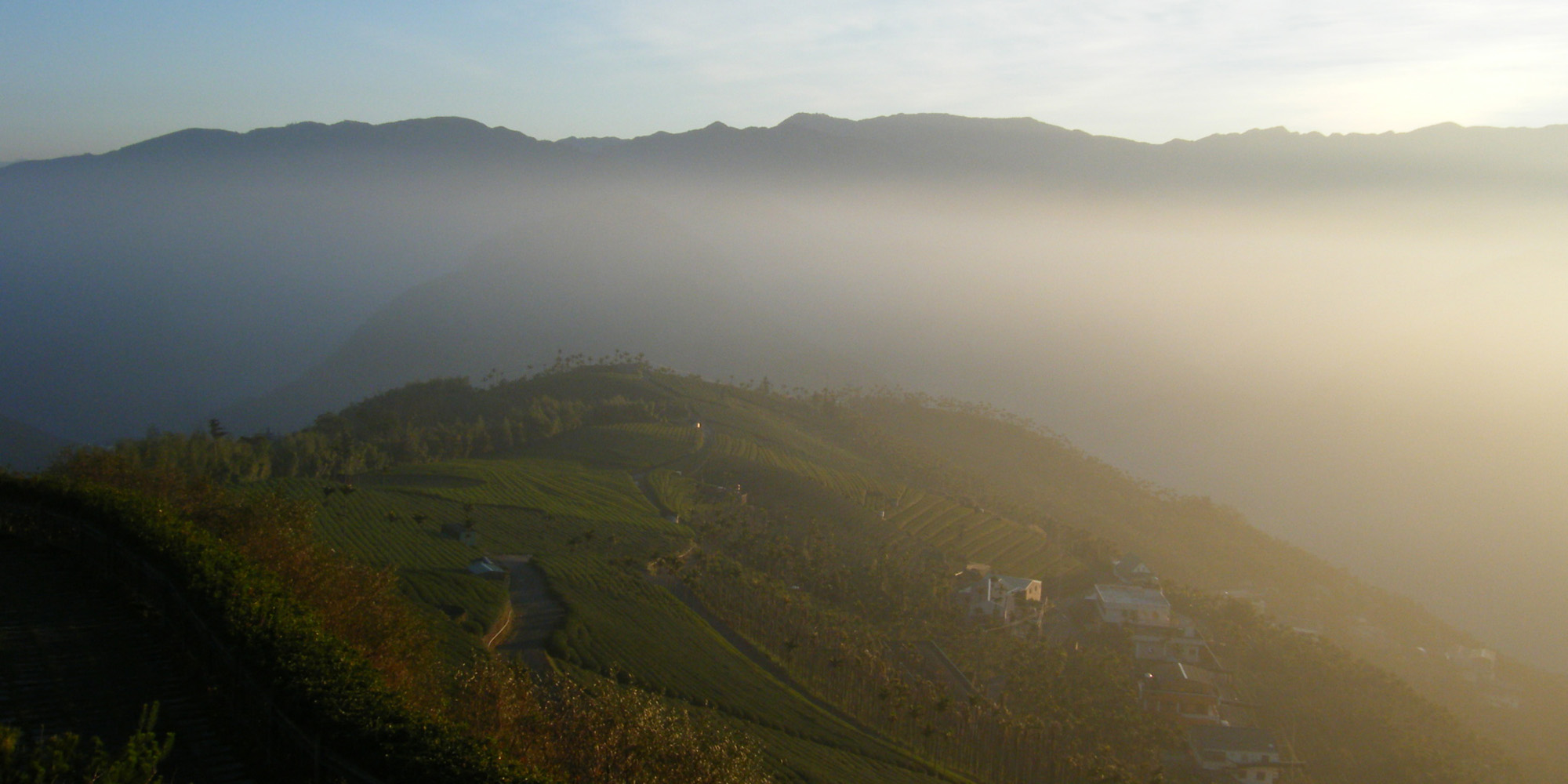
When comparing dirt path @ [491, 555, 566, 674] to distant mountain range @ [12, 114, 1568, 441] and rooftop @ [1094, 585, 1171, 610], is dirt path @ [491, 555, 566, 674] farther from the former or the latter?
distant mountain range @ [12, 114, 1568, 441]

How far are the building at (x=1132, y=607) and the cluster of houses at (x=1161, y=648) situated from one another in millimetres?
34

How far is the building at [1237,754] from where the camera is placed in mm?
26094

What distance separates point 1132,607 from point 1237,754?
10994mm

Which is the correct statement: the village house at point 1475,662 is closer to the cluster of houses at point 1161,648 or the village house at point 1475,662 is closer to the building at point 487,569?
the cluster of houses at point 1161,648

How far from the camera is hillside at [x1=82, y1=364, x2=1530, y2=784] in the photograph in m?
24.0

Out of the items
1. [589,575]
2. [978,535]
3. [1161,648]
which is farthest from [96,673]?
[978,535]

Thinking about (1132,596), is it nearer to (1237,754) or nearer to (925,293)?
(1237,754)

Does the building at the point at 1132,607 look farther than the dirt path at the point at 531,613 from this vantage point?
Yes

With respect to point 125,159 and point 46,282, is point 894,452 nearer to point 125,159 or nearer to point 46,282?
point 46,282

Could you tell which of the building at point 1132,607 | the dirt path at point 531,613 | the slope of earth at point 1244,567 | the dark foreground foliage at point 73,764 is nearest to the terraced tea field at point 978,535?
the building at point 1132,607

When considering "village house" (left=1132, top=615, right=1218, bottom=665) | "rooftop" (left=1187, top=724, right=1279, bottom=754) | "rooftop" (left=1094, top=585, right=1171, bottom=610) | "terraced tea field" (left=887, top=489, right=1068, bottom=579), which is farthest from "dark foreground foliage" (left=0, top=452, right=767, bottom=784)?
"terraced tea field" (left=887, top=489, right=1068, bottom=579)

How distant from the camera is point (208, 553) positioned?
1135 centimetres

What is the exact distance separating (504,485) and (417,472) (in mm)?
4857

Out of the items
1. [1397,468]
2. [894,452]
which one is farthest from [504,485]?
[1397,468]
